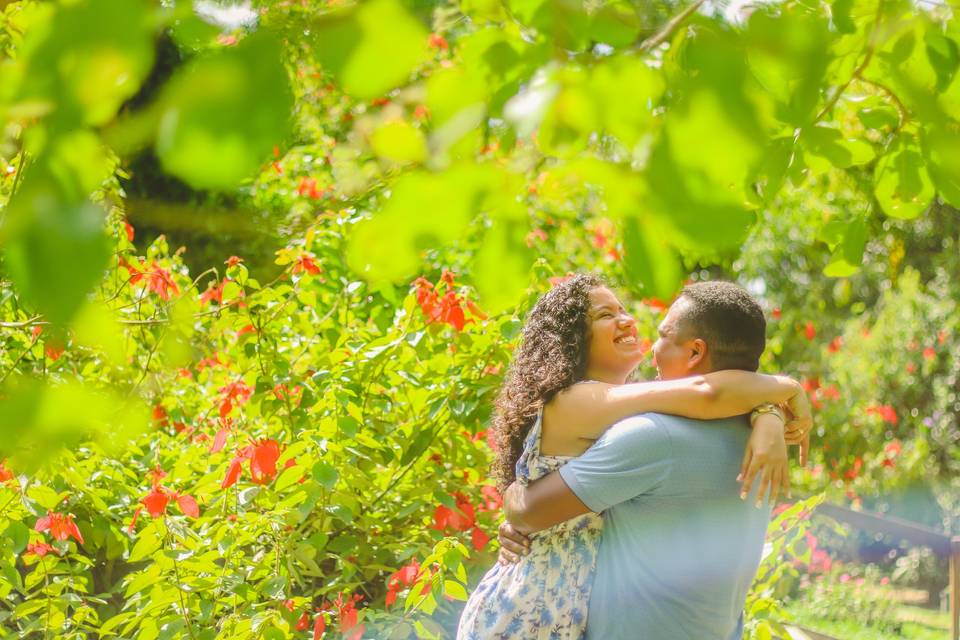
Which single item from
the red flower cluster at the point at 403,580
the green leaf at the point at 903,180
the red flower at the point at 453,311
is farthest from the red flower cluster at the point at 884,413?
the green leaf at the point at 903,180

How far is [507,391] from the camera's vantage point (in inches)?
95.9

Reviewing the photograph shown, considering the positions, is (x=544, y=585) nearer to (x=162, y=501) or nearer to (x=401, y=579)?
(x=401, y=579)

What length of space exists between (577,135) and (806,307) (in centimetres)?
1053

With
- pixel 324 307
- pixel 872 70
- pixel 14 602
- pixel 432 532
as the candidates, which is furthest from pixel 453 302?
pixel 14 602

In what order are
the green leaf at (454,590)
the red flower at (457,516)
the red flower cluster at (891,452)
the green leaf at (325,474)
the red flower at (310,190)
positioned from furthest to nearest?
the red flower cluster at (891,452) → the red flower at (310,190) → the red flower at (457,516) → the green leaf at (325,474) → the green leaf at (454,590)

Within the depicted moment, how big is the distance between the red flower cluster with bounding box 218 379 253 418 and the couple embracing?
1.13m

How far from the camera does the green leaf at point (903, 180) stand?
Answer: 1.74 m

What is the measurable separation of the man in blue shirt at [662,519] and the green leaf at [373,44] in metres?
1.27

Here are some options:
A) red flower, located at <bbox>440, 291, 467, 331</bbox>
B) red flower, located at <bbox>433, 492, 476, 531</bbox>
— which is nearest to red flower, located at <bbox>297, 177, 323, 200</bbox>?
red flower, located at <bbox>440, 291, 467, 331</bbox>

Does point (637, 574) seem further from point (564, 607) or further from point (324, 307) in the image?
point (324, 307)

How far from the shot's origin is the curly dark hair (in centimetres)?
226

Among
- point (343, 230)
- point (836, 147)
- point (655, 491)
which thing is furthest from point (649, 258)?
point (343, 230)

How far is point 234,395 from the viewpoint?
10.00 ft

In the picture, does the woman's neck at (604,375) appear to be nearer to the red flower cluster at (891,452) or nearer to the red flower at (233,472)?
the red flower at (233,472)
